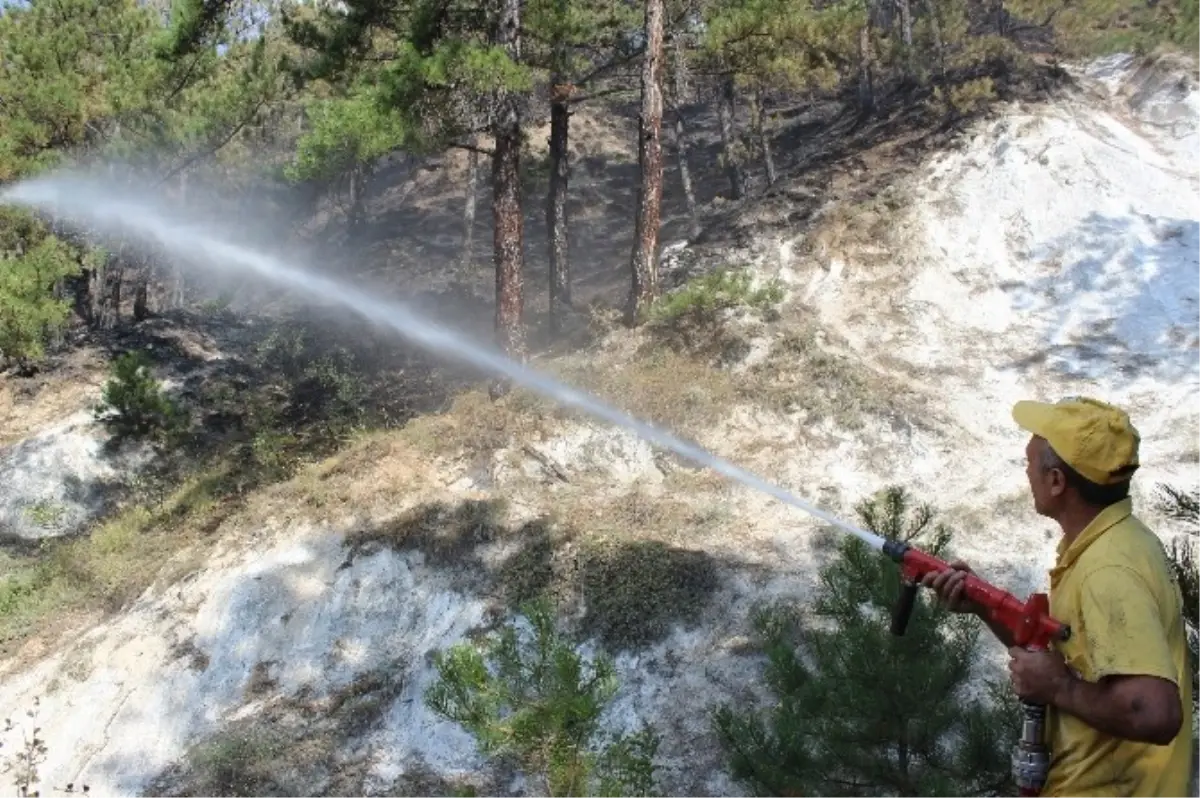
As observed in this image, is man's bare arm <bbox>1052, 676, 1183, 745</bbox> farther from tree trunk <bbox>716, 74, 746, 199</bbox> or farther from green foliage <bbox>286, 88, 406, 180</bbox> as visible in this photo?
tree trunk <bbox>716, 74, 746, 199</bbox>

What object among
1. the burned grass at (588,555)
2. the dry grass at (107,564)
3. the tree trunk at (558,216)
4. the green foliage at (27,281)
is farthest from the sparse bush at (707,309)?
the green foliage at (27,281)

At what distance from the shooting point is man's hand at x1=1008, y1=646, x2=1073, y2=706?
2.24 m

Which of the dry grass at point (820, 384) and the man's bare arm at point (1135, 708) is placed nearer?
the man's bare arm at point (1135, 708)

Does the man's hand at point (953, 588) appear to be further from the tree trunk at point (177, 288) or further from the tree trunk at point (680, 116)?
the tree trunk at point (177, 288)

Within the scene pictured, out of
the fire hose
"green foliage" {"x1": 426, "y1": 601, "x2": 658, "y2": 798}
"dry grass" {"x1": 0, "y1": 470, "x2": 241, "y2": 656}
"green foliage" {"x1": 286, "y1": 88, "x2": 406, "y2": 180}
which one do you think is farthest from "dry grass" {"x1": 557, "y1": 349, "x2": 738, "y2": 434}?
the fire hose

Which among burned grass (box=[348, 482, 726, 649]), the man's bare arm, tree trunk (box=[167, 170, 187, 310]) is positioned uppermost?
the man's bare arm

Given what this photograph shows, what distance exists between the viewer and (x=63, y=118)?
47.3 ft

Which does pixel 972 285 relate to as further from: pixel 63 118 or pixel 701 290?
pixel 63 118

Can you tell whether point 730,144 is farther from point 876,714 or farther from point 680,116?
point 876,714

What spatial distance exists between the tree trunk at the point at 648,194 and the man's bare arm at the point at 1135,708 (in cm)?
1080

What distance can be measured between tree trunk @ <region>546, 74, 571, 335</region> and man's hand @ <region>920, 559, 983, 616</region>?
12.5 metres

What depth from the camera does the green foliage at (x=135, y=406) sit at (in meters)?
13.8

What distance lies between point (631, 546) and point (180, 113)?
12830 mm

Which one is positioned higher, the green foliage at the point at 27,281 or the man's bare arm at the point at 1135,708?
the man's bare arm at the point at 1135,708
